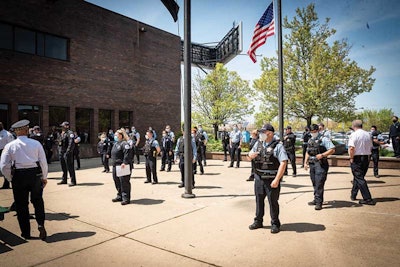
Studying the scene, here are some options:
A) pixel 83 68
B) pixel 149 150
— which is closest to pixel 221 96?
pixel 83 68

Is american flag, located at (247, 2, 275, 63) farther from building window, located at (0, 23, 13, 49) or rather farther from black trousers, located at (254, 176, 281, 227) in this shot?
building window, located at (0, 23, 13, 49)

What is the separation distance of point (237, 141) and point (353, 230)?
828 centimetres

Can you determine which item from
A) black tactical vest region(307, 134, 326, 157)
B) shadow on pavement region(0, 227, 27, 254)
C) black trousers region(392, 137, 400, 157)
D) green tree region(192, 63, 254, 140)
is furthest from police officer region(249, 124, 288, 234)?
green tree region(192, 63, 254, 140)

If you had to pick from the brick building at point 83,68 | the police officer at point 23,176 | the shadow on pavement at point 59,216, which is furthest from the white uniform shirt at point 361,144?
the brick building at point 83,68

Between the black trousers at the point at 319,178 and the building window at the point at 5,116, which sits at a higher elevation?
the building window at the point at 5,116

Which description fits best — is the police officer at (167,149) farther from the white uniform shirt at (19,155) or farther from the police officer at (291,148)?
the white uniform shirt at (19,155)

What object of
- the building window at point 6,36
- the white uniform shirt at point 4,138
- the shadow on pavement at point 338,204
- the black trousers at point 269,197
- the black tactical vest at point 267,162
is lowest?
the shadow on pavement at point 338,204

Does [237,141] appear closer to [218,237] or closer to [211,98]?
[218,237]

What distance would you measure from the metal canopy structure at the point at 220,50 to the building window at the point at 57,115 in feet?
55.7

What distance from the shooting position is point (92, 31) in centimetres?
1823

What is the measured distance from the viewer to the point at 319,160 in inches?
239

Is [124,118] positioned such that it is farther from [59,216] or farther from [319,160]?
[319,160]

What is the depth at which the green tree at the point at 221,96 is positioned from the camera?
2869 cm

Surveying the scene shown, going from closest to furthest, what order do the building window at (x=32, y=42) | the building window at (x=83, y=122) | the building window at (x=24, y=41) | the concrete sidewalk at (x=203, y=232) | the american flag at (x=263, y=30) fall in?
the concrete sidewalk at (x=203, y=232)
the american flag at (x=263, y=30)
the building window at (x=32, y=42)
the building window at (x=24, y=41)
the building window at (x=83, y=122)
